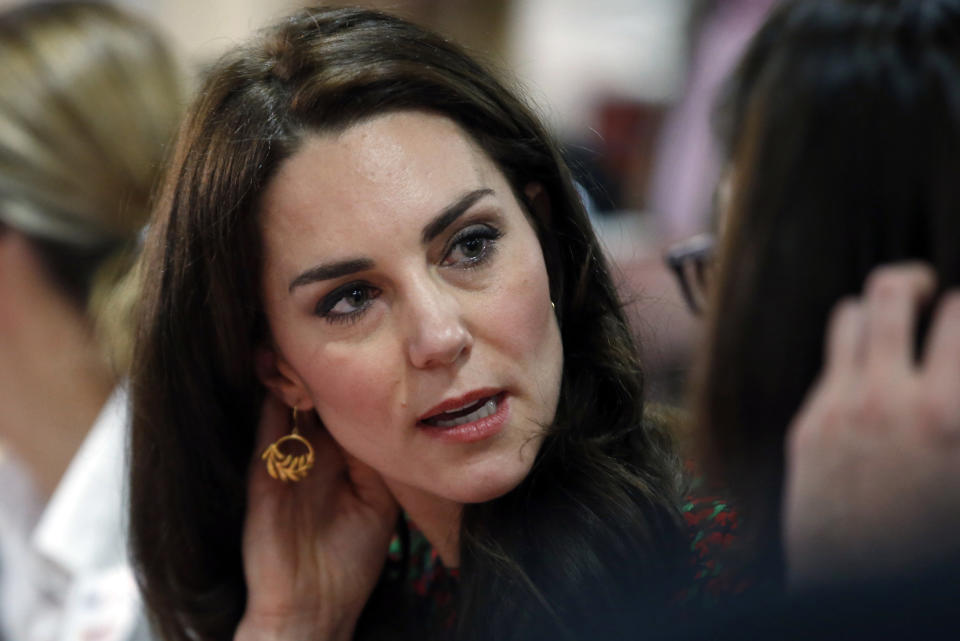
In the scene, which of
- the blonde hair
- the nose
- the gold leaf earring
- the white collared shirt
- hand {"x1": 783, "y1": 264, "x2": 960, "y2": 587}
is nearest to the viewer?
hand {"x1": 783, "y1": 264, "x2": 960, "y2": 587}

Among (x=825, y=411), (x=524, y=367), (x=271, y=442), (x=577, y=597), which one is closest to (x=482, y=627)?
(x=577, y=597)

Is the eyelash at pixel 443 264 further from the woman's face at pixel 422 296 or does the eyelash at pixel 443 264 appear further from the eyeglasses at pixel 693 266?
the eyeglasses at pixel 693 266

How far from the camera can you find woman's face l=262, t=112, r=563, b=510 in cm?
111

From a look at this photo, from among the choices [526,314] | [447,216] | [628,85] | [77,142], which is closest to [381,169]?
[447,216]

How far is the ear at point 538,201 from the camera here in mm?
1226

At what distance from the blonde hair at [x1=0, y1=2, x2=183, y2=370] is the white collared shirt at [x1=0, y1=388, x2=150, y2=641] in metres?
0.20

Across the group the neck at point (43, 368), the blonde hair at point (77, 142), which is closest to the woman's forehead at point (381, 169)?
the blonde hair at point (77, 142)

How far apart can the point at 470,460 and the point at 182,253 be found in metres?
0.37

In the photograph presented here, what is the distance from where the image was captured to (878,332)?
76cm

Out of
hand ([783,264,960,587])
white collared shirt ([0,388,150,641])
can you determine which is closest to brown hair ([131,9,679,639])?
hand ([783,264,960,587])

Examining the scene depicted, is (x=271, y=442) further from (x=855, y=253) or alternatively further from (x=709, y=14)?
(x=709, y=14)

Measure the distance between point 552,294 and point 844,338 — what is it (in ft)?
1.52

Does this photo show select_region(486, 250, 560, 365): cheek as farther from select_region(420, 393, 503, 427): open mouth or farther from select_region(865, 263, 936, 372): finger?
select_region(865, 263, 936, 372): finger

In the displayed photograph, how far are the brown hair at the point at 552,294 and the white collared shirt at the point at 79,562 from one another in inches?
22.6
